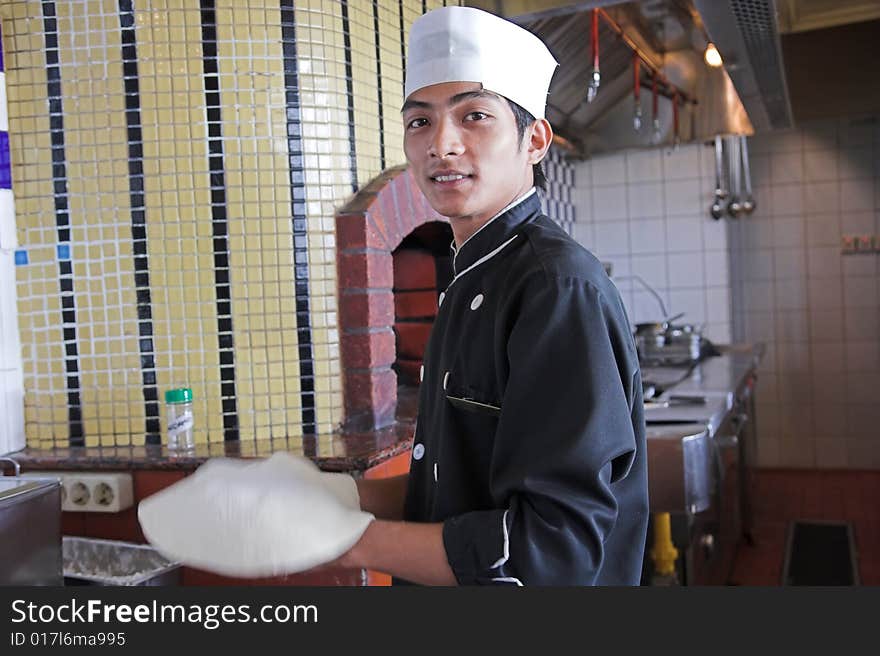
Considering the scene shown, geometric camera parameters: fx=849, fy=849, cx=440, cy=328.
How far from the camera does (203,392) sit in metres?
2.23

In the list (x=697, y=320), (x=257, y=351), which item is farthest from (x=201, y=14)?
(x=697, y=320)

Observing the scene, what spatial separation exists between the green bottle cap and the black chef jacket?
3.98 feet

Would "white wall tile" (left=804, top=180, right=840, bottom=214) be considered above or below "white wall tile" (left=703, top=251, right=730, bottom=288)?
above

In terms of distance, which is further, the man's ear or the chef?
the man's ear

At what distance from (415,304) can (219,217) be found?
104 cm

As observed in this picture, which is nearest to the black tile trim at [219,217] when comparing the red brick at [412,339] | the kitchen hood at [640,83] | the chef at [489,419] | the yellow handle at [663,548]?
the red brick at [412,339]

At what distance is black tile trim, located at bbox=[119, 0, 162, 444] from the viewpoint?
2.17m

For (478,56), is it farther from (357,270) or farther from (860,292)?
(860,292)

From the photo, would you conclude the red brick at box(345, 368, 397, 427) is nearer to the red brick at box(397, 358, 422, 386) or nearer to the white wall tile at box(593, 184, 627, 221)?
the red brick at box(397, 358, 422, 386)

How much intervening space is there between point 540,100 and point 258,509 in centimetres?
70

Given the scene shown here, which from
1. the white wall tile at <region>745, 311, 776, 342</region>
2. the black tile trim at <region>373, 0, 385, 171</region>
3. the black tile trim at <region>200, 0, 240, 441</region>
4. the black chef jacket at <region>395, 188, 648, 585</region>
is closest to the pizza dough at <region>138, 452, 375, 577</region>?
the black chef jacket at <region>395, 188, 648, 585</region>

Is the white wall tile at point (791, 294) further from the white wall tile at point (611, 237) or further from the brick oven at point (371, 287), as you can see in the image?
the brick oven at point (371, 287)

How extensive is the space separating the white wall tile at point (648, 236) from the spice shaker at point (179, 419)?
401cm

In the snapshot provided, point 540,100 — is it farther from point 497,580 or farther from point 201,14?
point 201,14
